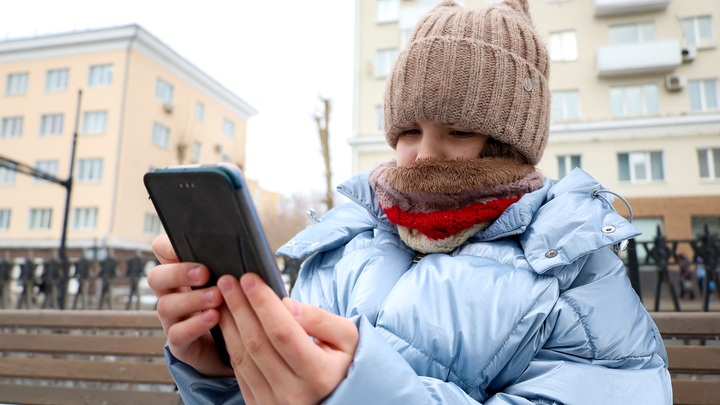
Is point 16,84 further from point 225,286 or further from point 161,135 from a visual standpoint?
point 225,286

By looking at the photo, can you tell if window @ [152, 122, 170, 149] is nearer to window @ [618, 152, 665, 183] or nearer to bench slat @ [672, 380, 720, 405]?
window @ [618, 152, 665, 183]

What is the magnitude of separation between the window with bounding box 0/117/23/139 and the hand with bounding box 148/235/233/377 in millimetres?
28210

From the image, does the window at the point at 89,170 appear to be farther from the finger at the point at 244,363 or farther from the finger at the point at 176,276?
the finger at the point at 244,363

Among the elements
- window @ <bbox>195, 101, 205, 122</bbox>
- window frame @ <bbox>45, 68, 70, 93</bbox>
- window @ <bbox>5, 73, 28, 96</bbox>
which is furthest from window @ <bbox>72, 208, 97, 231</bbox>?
window @ <bbox>5, 73, 28, 96</bbox>

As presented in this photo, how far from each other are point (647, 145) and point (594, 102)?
2.16 m

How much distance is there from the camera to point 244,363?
744mm

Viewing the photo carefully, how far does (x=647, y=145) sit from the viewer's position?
47.8 ft

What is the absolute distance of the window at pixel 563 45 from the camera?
51.0ft

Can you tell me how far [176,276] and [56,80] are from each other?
2744cm

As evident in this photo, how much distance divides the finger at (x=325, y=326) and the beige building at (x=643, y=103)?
13618mm

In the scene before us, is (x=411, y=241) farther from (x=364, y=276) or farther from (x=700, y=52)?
(x=700, y=52)

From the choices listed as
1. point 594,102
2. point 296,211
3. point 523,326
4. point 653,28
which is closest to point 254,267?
point 523,326

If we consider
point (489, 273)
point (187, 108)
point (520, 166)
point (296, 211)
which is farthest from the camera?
point (296, 211)

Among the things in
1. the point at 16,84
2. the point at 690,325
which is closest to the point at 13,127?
the point at 16,84
